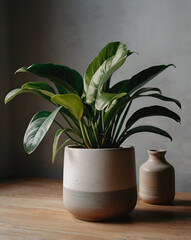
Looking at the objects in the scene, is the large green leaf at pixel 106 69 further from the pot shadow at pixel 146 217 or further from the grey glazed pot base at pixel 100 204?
the pot shadow at pixel 146 217

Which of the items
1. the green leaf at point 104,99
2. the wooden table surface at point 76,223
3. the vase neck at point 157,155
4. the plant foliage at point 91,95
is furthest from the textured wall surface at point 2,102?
the green leaf at point 104,99

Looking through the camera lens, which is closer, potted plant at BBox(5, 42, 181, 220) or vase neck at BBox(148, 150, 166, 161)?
potted plant at BBox(5, 42, 181, 220)

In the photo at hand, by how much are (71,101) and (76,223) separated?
45 centimetres

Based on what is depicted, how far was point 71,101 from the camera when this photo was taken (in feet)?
3.27

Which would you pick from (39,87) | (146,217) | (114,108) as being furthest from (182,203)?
(39,87)

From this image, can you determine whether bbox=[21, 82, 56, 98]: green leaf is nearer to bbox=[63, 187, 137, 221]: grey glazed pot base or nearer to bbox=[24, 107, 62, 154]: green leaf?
bbox=[24, 107, 62, 154]: green leaf

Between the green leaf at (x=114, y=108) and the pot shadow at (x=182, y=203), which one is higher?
the green leaf at (x=114, y=108)

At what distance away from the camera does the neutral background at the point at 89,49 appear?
66.9 inches

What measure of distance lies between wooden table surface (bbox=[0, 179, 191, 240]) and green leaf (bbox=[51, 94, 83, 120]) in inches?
15.5

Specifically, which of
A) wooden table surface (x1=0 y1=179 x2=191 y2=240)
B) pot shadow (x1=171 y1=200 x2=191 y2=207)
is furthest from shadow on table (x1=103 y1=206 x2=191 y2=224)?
pot shadow (x1=171 y1=200 x2=191 y2=207)

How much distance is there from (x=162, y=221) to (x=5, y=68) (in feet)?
4.97

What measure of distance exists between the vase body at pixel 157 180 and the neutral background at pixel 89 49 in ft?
1.26

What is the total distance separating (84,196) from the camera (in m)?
1.08

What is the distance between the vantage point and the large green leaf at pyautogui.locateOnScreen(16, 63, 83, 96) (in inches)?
39.8
